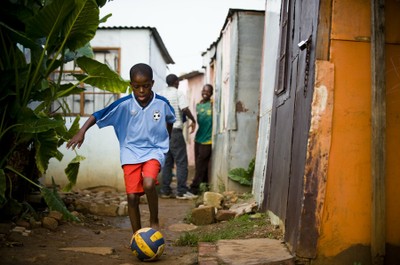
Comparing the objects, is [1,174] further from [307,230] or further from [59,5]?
[307,230]

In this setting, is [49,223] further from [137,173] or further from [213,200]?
[213,200]

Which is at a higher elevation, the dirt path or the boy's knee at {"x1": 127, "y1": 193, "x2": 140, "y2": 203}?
the boy's knee at {"x1": 127, "y1": 193, "x2": 140, "y2": 203}

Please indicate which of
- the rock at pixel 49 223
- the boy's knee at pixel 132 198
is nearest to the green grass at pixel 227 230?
the boy's knee at pixel 132 198

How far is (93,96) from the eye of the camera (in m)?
11.2

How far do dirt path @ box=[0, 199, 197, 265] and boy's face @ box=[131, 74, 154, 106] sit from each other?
1.41 m

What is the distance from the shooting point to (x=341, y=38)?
364cm

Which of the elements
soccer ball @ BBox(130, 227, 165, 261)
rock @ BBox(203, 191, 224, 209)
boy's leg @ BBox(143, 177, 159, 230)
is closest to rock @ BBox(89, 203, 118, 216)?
rock @ BBox(203, 191, 224, 209)

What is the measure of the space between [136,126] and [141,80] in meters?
0.44

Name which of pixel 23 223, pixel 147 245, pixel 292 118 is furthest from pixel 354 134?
pixel 23 223

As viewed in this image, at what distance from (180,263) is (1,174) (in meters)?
1.73

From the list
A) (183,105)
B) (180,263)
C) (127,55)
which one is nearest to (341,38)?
(180,263)

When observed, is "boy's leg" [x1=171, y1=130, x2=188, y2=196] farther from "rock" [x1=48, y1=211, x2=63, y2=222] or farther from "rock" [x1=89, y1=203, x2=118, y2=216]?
"rock" [x1=48, y1=211, x2=63, y2=222]

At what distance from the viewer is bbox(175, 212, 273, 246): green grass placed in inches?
191

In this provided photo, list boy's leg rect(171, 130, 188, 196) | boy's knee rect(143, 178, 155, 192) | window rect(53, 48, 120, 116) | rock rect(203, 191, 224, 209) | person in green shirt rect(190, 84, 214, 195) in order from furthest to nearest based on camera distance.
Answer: window rect(53, 48, 120, 116), person in green shirt rect(190, 84, 214, 195), boy's leg rect(171, 130, 188, 196), rock rect(203, 191, 224, 209), boy's knee rect(143, 178, 155, 192)
